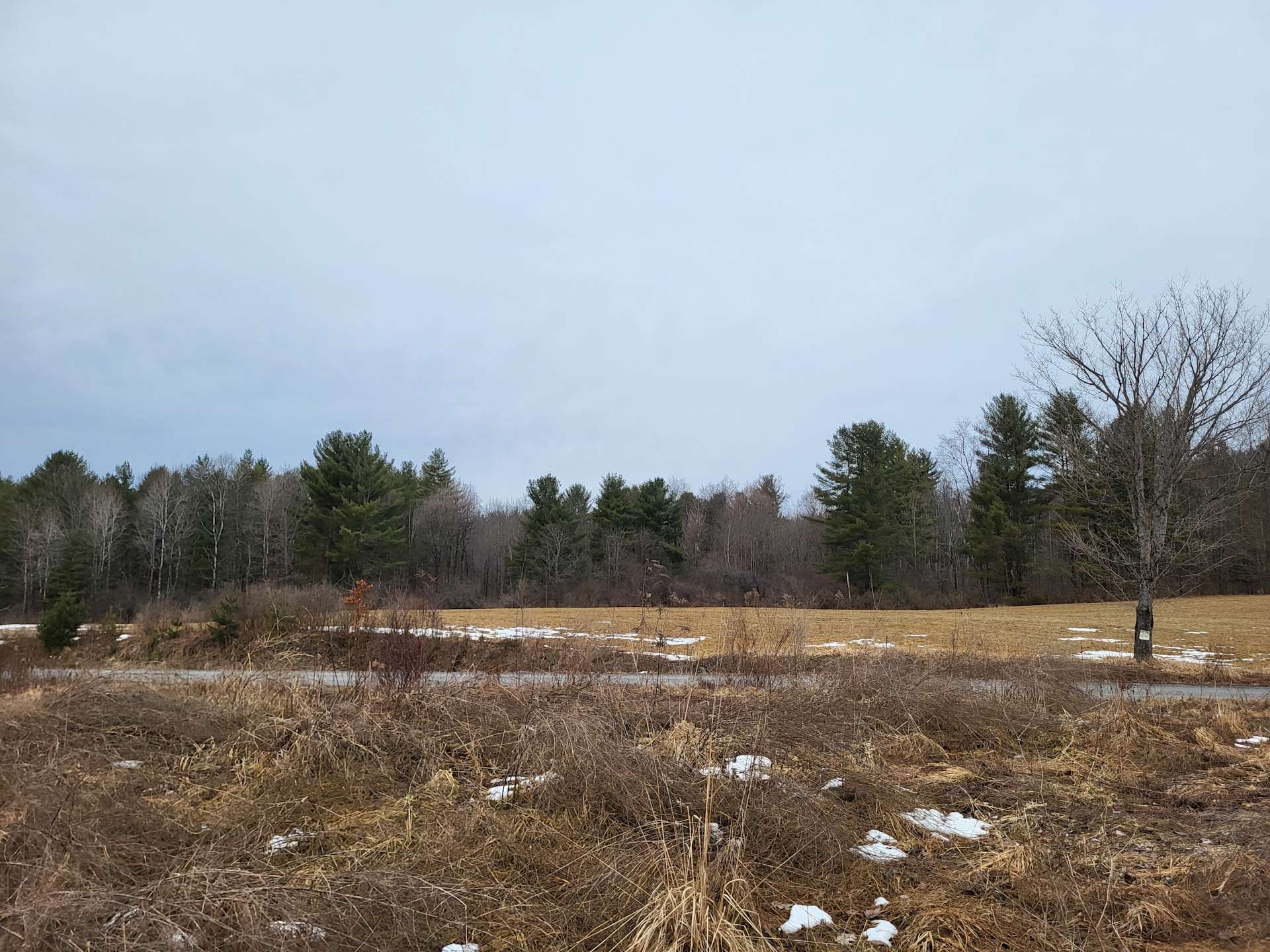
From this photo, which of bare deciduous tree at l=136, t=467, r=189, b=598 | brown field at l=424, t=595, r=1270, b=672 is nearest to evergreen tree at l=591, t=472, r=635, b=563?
brown field at l=424, t=595, r=1270, b=672

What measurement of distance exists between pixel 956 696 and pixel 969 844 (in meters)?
3.60

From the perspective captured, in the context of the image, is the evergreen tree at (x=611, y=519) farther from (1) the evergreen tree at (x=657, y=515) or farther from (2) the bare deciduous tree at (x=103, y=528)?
(2) the bare deciduous tree at (x=103, y=528)

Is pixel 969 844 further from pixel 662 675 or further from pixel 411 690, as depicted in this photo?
pixel 662 675

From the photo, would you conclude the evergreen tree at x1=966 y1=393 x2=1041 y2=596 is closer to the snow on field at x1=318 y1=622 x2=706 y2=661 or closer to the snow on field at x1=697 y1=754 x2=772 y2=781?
the snow on field at x1=318 y1=622 x2=706 y2=661

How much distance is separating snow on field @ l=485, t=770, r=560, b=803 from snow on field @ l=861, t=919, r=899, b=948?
217 cm

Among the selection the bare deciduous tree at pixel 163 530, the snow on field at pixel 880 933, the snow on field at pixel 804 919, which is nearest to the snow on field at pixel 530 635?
the snow on field at pixel 804 919

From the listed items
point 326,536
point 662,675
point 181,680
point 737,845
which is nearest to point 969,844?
point 737,845

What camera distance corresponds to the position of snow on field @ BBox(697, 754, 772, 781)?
14.8 feet

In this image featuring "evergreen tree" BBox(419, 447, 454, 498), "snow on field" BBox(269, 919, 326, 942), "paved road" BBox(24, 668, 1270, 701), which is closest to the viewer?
"snow on field" BBox(269, 919, 326, 942)

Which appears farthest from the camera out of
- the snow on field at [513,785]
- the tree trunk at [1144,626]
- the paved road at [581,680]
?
the tree trunk at [1144,626]

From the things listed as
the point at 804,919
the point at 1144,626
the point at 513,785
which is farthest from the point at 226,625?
the point at 1144,626

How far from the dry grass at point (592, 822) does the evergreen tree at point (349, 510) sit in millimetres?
32891

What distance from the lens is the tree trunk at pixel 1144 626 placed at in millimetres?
13453

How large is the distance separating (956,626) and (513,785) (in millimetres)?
19576
